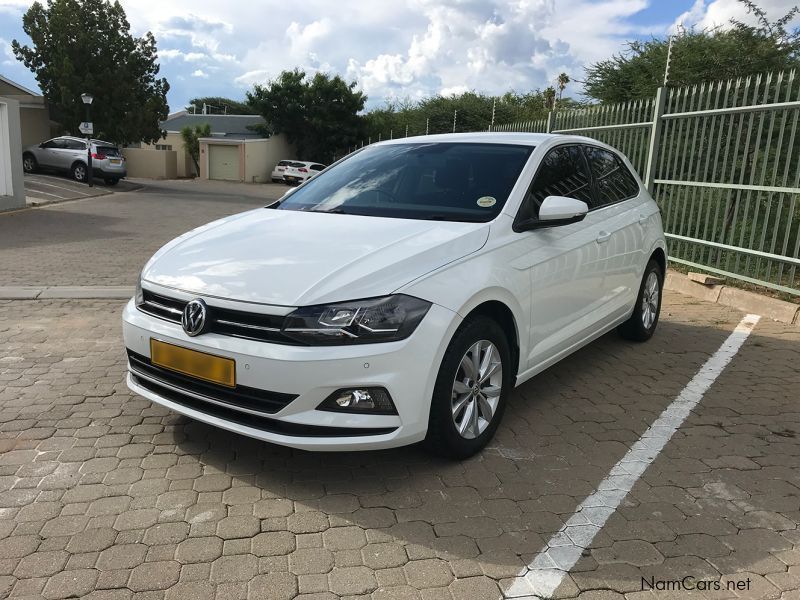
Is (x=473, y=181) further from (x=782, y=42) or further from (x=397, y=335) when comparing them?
(x=782, y=42)

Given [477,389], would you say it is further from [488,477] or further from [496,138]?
[496,138]

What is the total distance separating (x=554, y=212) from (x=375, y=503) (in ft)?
6.01

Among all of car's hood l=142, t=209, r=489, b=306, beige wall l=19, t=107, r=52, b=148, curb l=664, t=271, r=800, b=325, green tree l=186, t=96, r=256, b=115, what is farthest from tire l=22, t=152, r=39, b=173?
green tree l=186, t=96, r=256, b=115

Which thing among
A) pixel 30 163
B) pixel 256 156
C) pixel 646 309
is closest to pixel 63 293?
pixel 646 309

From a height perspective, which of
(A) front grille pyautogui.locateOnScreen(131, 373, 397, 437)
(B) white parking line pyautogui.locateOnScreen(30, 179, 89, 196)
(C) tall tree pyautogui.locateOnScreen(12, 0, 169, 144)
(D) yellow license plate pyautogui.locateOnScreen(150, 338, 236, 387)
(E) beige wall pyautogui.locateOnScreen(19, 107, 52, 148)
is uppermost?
(C) tall tree pyautogui.locateOnScreen(12, 0, 169, 144)

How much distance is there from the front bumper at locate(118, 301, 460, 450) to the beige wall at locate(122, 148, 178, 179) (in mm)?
38687

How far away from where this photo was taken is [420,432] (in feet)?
9.95

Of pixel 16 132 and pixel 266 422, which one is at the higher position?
pixel 16 132

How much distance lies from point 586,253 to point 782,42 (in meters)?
10.3

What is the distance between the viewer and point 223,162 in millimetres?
41875

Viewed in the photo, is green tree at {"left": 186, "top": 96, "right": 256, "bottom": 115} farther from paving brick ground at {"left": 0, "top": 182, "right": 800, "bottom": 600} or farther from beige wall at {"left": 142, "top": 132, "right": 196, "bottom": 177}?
paving brick ground at {"left": 0, "top": 182, "right": 800, "bottom": 600}

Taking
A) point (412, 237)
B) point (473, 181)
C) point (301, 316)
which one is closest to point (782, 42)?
point (473, 181)

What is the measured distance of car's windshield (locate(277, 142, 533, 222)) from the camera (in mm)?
3793

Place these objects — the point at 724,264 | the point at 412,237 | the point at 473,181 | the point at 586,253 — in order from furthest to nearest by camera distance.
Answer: the point at 724,264 → the point at 586,253 → the point at 473,181 → the point at 412,237
